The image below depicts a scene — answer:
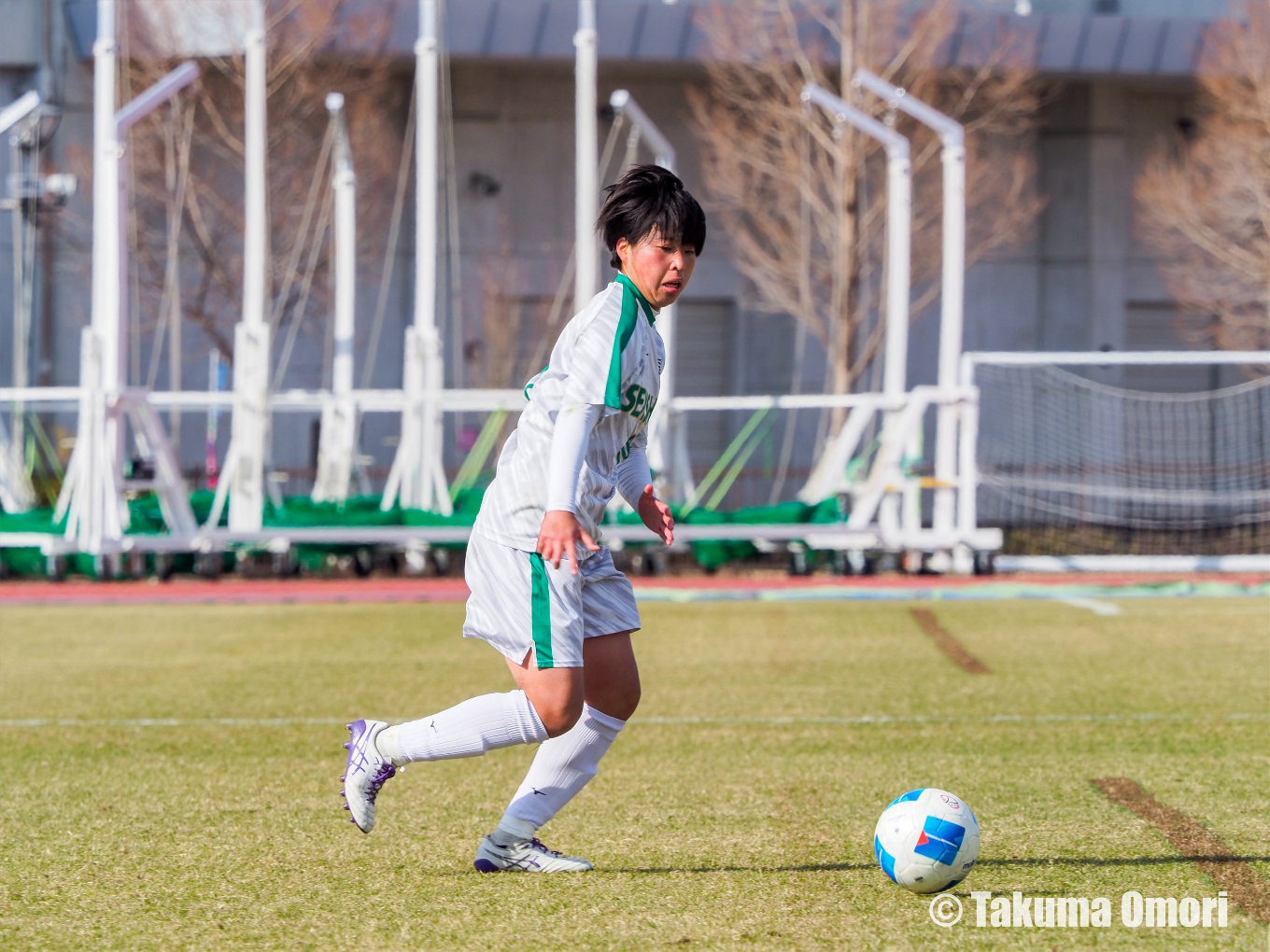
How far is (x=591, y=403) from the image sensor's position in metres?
3.34

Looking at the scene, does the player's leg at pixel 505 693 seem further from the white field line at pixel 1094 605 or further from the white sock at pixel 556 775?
the white field line at pixel 1094 605

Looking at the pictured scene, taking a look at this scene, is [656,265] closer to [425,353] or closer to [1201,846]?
[1201,846]

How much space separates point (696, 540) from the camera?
565 inches

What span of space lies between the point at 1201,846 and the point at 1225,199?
18.2 m

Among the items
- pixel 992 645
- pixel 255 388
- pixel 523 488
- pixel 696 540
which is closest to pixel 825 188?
pixel 696 540

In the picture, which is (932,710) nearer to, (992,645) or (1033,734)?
(1033,734)

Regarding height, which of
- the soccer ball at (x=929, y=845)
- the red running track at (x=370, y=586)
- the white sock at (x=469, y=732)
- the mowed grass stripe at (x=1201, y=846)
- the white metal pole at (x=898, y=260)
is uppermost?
the white metal pole at (x=898, y=260)

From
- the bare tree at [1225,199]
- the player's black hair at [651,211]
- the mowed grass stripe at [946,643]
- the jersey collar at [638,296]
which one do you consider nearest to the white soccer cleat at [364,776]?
the jersey collar at [638,296]

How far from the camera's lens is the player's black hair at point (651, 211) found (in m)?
3.50

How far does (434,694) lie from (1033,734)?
2775 mm

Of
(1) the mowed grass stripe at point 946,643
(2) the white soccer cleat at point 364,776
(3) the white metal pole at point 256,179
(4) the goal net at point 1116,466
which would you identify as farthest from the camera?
(4) the goal net at point 1116,466

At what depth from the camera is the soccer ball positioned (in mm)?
3455

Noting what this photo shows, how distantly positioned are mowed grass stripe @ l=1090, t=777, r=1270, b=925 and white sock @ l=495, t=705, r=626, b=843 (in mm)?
1502

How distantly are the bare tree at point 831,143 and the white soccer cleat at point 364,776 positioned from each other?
1690 cm
